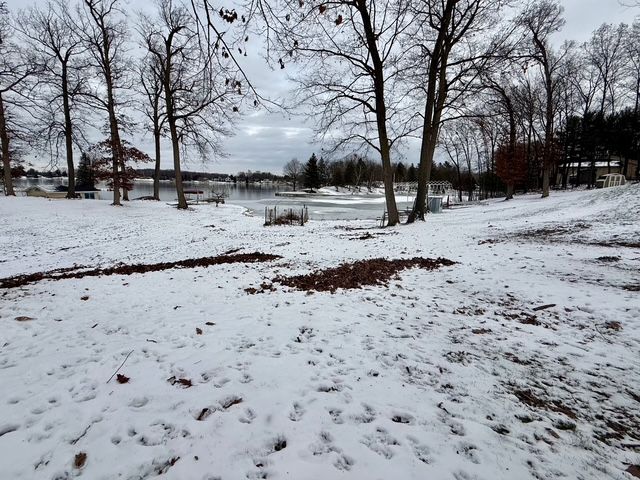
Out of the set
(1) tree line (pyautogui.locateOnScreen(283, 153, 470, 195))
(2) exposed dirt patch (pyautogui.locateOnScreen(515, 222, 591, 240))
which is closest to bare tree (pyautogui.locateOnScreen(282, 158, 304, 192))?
(1) tree line (pyautogui.locateOnScreen(283, 153, 470, 195))

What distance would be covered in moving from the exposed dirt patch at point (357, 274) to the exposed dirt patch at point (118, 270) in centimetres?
235

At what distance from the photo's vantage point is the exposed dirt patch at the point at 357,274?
609 centimetres

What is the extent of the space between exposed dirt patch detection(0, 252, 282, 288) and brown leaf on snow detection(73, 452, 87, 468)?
19.9ft

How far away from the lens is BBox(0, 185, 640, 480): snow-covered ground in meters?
2.15

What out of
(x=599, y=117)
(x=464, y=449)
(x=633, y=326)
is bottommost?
(x=464, y=449)

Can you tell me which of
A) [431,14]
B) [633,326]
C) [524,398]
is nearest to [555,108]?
[431,14]

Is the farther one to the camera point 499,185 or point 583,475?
point 499,185

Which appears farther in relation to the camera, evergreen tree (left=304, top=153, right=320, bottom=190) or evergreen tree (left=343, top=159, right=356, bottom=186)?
evergreen tree (left=343, top=159, right=356, bottom=186)

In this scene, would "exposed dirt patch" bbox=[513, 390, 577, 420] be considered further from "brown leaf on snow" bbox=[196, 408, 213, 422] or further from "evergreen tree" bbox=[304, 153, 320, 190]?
"evergreen tree" bbox=[304, 153, 320, 190]

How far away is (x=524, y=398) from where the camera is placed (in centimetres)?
279

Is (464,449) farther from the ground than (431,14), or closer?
closer

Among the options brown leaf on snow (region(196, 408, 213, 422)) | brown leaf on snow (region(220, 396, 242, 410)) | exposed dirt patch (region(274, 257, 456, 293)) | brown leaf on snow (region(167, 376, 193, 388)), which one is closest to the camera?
brown leaf on snow (region(196, 408, 213, 422))

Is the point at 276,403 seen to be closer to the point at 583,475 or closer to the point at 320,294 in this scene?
the point at 583,475

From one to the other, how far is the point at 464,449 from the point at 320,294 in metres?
3.54
